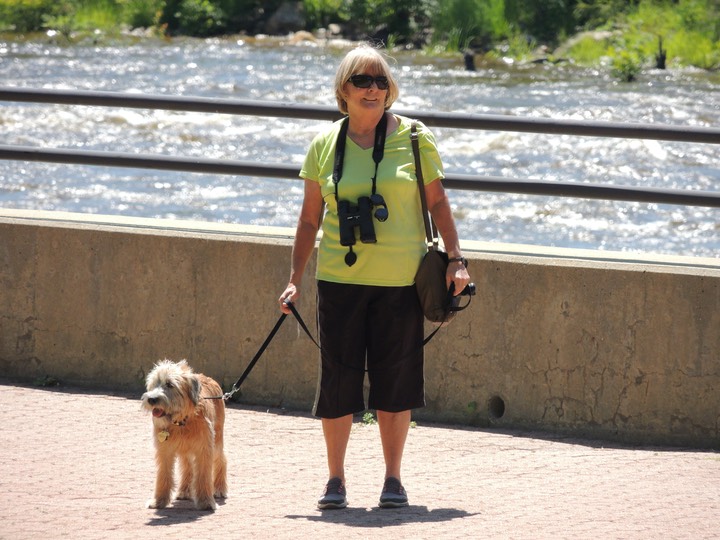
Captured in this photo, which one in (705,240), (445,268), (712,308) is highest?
(445,268)

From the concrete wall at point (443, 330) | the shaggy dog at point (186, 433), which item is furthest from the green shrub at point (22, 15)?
the shaggy dog at point (186, 433)

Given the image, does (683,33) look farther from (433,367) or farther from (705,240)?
(433,367)

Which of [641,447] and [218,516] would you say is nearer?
[218,516]

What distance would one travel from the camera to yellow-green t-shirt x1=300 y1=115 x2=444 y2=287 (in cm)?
505

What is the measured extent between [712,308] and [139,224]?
3.52 m

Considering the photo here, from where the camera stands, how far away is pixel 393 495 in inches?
206

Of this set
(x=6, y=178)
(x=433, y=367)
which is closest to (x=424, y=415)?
(x=433, y=367)

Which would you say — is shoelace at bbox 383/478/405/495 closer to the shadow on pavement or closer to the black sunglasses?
the shadow on pavement

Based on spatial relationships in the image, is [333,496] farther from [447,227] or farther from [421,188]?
[421,188]

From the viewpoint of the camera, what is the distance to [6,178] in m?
19.9

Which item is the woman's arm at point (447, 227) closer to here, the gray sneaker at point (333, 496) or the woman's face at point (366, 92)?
the woman's face at point (366, 92)

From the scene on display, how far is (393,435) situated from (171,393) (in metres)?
1.01

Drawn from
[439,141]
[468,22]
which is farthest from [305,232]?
[468,22]

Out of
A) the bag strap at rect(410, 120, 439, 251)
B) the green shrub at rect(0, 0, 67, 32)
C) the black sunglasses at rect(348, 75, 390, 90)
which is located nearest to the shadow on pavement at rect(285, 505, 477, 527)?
the bag strap at rect(410, 120, 439, 251)
